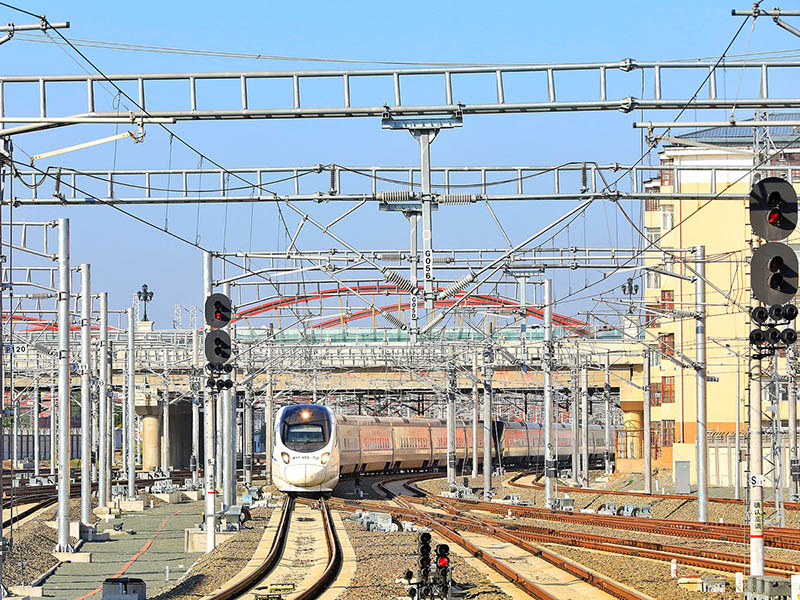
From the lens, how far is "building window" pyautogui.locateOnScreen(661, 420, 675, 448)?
66.3 m

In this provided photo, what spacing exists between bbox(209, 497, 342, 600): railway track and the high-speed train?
11.4 meters

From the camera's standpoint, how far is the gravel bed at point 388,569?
62.9 feet

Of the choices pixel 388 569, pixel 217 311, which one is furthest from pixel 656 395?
pixel 388 569

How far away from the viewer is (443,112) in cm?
1969

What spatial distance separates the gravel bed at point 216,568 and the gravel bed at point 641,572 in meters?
6.52

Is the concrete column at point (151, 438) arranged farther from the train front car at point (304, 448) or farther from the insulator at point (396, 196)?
the insulator at point (396, 196)

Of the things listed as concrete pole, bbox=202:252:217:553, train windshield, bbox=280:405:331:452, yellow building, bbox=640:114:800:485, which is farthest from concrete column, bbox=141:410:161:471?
concrete pole, bbox=202:252:217:553

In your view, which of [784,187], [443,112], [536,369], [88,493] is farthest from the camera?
[536,369]

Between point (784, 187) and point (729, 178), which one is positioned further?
point (729, 178)

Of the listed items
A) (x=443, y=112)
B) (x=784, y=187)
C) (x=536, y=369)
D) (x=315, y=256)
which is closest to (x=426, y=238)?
(x=443, y=112)

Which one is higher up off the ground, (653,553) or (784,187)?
(784,187)

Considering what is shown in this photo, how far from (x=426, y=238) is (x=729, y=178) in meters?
38.6

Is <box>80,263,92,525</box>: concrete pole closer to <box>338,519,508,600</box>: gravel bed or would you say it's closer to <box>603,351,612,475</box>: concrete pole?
<box>338,519,508,600</box>: gravel bed

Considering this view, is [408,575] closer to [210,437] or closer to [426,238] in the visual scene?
[426,238]
